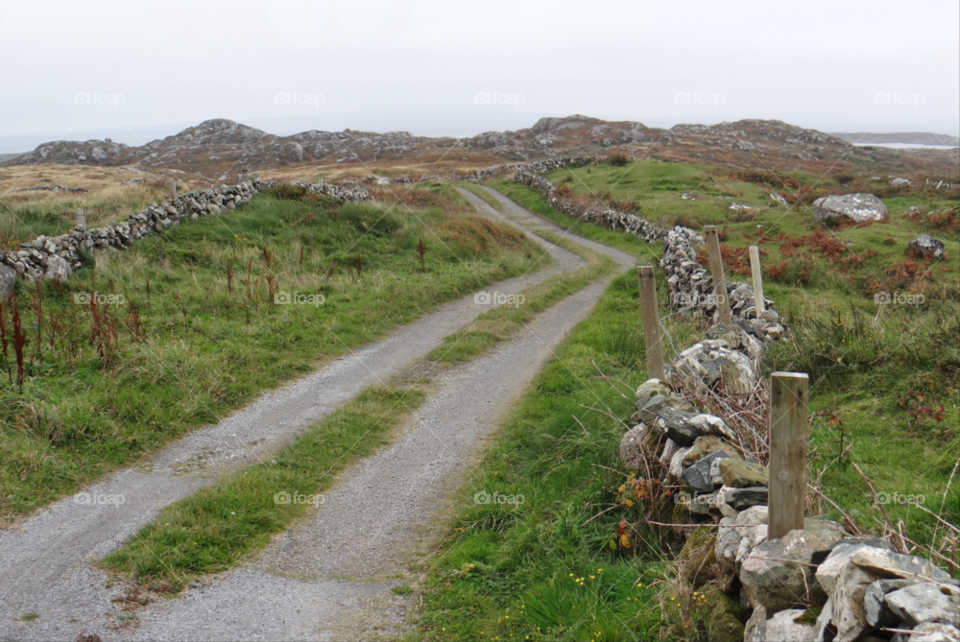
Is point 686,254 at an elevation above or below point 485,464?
above

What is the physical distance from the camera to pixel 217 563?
5699mm

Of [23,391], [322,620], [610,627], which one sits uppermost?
[23,391]

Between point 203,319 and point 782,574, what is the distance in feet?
38.6

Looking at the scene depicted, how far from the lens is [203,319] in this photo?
41.1ft

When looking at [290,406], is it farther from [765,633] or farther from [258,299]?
[765,633]

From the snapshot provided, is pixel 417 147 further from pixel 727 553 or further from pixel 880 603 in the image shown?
pixel 880 603

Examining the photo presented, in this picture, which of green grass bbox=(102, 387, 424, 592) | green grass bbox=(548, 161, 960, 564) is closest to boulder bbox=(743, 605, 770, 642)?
green grass bbox=(548, 161, 960, 564)

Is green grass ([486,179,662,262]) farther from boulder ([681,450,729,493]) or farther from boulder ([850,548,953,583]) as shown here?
boulder ([850,548,953,583])

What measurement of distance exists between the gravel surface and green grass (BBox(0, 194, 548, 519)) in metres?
0.62

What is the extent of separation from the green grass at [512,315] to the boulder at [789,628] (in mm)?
8954

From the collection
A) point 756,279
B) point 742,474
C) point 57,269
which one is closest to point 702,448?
point 742,474

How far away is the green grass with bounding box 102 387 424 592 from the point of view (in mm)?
5562

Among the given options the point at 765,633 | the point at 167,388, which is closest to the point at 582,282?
the point at 167,388

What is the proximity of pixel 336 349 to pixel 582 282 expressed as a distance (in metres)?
9.57
